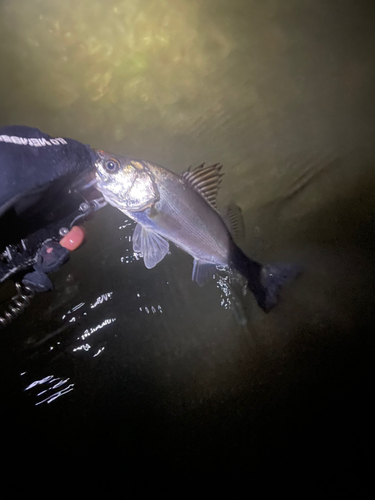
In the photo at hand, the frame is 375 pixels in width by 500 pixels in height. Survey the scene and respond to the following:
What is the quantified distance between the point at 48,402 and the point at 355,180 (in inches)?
148

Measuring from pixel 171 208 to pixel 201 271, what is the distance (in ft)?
2.07

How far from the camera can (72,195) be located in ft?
6.27

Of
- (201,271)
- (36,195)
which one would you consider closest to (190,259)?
(201,271)

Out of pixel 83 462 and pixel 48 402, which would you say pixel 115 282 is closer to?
pixel 48 402

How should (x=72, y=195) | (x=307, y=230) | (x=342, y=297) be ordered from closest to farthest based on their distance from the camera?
(x=72, y=195) → (x=342, y=297) → (x=307, y=230)

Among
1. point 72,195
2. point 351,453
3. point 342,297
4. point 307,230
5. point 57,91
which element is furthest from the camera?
point 57,91

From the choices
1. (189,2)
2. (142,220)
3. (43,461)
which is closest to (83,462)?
(43,461)

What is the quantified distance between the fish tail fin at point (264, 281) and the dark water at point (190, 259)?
0.10 m

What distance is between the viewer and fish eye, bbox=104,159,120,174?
1938 mm

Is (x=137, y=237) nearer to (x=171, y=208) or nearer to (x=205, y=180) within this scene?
(x=171, y=208)

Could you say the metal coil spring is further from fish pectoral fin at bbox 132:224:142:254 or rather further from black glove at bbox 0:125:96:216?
black glove at bbox 0:125:96:216

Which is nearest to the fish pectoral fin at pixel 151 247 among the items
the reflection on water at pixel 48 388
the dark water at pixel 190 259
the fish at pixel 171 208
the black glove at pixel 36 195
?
the fish at pixel 171 208

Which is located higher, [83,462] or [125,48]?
[125,48]

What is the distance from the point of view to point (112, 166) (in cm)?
195
